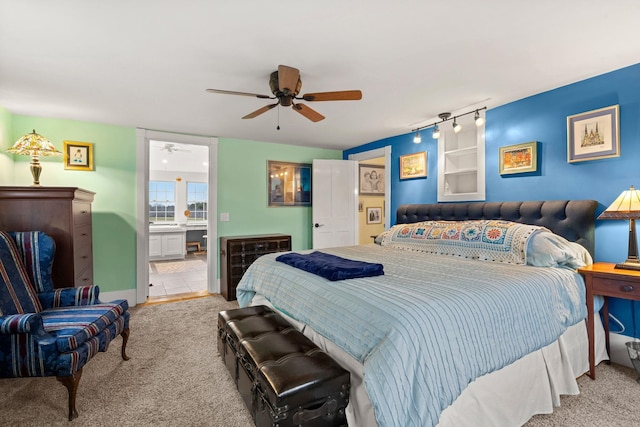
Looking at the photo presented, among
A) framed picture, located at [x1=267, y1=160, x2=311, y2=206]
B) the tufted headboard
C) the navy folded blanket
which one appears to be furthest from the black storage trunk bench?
framed picture, located at [x1=267, y1=160, x2=311, y2=206]

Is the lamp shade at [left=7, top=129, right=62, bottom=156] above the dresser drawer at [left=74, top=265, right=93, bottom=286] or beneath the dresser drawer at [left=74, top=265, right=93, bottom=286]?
above

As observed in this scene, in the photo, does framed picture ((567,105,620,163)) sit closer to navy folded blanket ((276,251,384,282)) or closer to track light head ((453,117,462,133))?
track light head ((453,117,462,133))

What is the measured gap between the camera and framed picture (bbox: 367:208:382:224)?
6223 millimetres

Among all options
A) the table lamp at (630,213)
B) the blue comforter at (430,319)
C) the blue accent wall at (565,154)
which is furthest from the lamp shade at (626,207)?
the blue comforter at (430,319)

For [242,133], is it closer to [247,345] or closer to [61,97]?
[61,97]

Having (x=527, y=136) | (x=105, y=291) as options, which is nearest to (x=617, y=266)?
(x=527, y=136)

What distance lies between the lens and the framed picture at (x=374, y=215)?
20.4 feet

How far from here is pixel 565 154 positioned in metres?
2.68

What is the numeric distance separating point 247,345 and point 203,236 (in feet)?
23.7

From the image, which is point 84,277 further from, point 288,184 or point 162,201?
point 162,201

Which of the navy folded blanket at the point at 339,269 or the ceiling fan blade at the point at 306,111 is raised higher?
the ceiling fan blade at the point at 306,111

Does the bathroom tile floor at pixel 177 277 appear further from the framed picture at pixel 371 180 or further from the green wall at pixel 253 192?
the framed picture at pixel 371 180

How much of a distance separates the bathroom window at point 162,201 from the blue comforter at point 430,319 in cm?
683

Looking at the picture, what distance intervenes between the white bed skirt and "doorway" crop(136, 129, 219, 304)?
9.46ft
